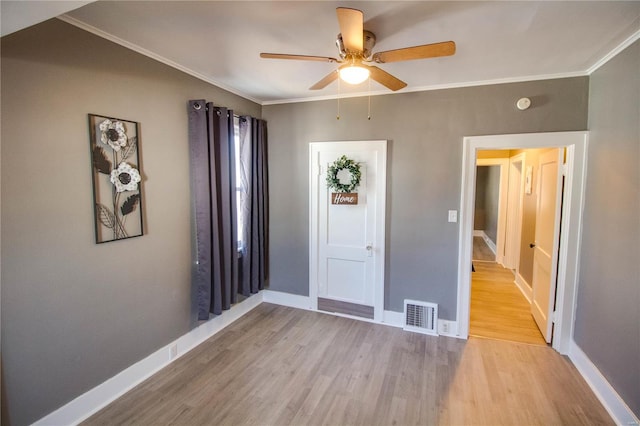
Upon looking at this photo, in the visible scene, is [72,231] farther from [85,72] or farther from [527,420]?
[527,420]

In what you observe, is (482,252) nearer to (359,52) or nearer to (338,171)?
(338,171)

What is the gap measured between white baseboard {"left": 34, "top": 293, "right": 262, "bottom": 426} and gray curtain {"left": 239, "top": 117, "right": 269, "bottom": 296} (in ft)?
1.64

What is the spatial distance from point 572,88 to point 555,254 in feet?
4.93

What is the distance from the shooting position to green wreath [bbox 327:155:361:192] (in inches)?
133

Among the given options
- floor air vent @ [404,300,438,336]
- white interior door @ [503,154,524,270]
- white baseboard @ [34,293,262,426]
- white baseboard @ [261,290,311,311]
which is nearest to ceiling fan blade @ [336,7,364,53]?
floor air vent @ [404,300,438,336]

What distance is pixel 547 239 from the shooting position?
10.4ft

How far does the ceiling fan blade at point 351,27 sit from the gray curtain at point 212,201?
1614 millimetres

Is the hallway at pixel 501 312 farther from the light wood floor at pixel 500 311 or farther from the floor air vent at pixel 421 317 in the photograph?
the floor air vent at pixel 421 317

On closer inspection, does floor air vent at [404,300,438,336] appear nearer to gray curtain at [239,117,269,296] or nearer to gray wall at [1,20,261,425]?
gray curtain at [239,117,269,296]

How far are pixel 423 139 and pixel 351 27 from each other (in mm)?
1889

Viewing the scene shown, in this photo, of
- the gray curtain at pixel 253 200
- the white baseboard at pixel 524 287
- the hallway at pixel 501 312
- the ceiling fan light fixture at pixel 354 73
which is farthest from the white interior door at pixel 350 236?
the white baseboard at pixel 524 287

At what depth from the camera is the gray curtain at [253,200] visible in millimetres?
3398

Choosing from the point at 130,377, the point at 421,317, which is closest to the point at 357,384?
the point at 421,317

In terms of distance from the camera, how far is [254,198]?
11.6 feet
